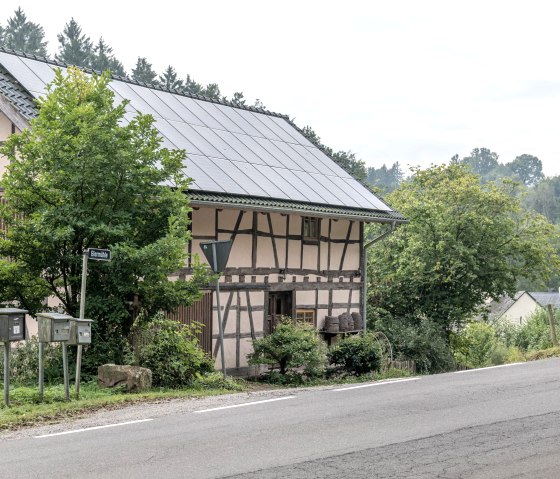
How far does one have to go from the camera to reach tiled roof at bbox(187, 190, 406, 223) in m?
19.3

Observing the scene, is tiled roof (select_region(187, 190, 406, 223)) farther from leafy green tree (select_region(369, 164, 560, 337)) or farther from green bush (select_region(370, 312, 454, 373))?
leafy green tree (select_region(369, 164, 560, 337))

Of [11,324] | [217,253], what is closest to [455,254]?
[217,253]

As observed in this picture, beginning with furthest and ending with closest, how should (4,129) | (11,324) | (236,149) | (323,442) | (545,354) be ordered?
(236,149)
(545,354)
(4,129)
(11,324)
(323,442)

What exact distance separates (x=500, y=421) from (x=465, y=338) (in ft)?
67.7

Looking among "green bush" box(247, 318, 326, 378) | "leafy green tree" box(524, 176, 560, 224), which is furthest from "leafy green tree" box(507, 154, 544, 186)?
"green bush" box(247, 318, 326, 378)

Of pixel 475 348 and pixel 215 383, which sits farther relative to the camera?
pixel 475 348

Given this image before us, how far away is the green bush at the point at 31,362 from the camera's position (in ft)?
50.1

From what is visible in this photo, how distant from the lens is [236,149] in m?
23.3

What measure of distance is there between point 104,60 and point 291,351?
186 ft

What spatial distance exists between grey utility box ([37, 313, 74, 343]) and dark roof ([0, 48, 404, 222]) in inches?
250

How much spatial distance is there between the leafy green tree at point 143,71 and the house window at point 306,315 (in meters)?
51.4

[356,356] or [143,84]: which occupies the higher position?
[143,84]

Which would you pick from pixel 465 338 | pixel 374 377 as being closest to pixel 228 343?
pixel 374 377

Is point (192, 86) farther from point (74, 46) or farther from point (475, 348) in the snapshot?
point (475, 348)
